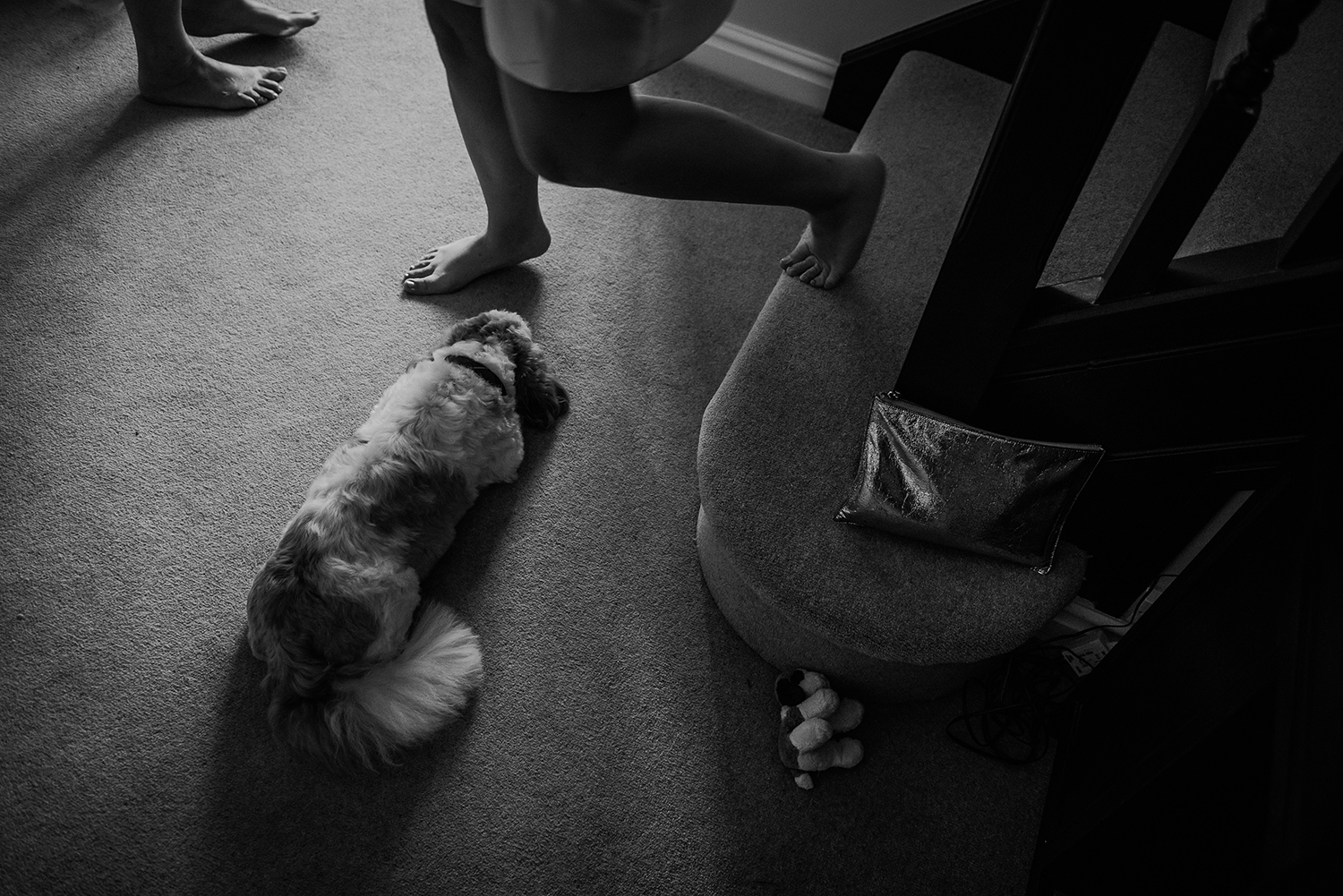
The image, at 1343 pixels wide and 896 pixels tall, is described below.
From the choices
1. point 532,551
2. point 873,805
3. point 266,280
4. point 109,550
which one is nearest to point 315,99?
point 266,280

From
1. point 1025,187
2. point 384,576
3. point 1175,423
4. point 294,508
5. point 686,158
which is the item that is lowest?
point 294,508

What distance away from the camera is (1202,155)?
813mm

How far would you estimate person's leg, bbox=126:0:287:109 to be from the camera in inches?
66.3

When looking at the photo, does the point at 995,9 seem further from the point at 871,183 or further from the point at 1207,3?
the point at 871,183

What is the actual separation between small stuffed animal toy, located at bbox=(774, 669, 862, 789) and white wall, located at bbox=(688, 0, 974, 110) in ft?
4.86

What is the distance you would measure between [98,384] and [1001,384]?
1551 millimetres

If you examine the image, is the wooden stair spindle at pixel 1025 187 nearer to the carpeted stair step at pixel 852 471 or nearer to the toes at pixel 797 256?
the carpeted stair step at pixel 852 471

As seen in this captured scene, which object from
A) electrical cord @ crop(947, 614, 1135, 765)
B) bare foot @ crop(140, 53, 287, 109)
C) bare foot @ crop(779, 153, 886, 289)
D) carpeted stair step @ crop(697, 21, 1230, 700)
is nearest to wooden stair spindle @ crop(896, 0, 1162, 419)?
carpeted stair step @ crop(697, 21, 1230, 700)

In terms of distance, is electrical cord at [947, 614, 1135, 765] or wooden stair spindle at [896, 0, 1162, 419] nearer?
wooden stair spindle at [896, 0, 1162, 419]

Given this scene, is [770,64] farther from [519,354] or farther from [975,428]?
[975,428]

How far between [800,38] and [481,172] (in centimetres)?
94

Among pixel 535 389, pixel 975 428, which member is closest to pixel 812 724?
pixel 975 428

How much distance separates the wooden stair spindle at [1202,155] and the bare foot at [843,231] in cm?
45

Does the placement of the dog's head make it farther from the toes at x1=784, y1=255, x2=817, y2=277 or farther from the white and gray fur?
the toes at x1=784, y1=255, x2=817, y2=277
